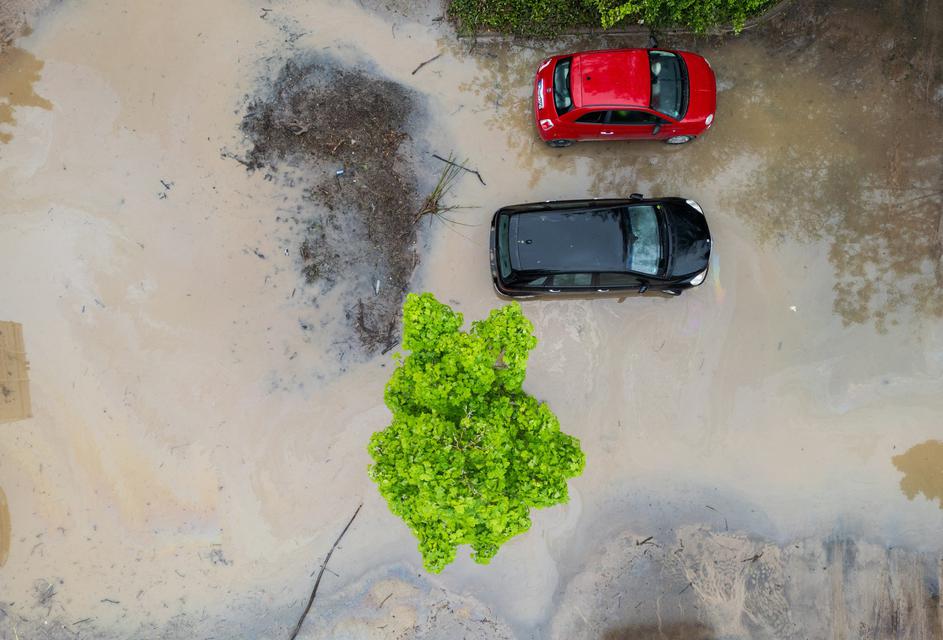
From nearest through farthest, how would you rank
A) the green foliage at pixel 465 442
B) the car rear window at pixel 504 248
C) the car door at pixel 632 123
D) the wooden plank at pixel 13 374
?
the green foliage at pixel 465 442 → the car rear window at pixel 504 248 → the car door at pixel 632 123 → the wooden plank at pixel 13 374

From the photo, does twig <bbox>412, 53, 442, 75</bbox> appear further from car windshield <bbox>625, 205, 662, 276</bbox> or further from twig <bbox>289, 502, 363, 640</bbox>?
twig <bbox>289, 502, 363, 640</bbox>

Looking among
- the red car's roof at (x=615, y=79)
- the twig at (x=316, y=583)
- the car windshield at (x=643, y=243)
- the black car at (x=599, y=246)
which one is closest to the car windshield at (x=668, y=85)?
the red car's roof at (x=615, y=79)

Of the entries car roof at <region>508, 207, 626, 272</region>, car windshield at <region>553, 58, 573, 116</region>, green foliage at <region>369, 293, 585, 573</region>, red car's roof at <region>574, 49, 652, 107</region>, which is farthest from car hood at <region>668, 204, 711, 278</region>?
green foliage at <region>369, 293, 585, 573</region>

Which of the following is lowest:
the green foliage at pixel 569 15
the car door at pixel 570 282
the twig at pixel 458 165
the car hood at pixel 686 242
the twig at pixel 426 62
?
the car door at pixel 570 282

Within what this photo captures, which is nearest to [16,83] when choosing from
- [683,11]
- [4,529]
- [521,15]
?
[4,529]

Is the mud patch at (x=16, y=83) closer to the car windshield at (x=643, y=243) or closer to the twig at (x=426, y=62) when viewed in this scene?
the twig at (x=426, y=62)

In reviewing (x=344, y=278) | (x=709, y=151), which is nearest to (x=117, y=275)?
(x=344, y=278)

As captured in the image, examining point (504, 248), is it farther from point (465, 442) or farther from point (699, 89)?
point (699, 89)
